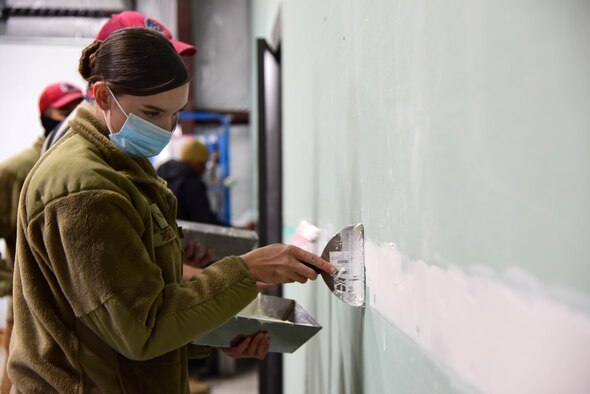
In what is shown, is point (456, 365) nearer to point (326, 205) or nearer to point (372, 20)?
point (372, 20)

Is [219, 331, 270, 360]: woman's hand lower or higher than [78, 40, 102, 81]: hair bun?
lower

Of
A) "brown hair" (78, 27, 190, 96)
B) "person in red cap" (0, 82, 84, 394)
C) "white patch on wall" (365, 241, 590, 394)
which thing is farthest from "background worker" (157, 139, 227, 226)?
"white patch on wall" (365, 241, 590, 394)

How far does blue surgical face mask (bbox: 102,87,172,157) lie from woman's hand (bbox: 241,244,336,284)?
0.25 m

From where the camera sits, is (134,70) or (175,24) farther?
(175,24)

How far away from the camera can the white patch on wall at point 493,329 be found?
1.61 ft

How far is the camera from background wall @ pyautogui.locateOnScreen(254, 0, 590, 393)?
484mm

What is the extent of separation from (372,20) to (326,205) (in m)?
0.57

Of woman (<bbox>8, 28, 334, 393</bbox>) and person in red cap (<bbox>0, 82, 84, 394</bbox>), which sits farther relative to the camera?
person in red cap (<bbox>0, 82, 84, 394</bbox>)

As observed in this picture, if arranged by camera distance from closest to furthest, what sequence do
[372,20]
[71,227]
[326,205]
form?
1. [71,227]
2. [372,20]
3. [326,205]

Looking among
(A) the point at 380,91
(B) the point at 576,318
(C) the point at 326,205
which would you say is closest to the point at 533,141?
(B) the point at 576,318

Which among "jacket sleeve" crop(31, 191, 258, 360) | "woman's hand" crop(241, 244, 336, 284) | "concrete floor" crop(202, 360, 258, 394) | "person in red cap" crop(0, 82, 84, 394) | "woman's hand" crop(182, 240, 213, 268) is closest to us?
"jacket sleeve" crop(31, 191, 258, 360)

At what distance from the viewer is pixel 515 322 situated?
56 cm

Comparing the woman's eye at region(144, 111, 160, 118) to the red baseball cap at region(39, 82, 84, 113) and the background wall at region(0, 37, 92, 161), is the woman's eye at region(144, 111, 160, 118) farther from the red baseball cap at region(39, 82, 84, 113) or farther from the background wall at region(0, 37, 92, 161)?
the background wall at region(0, 37, 92, 161)

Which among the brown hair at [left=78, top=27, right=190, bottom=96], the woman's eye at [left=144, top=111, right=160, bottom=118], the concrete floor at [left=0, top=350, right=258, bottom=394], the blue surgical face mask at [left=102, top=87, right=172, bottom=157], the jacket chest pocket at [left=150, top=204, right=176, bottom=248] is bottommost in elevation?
the concrete floor at [left=0, top=350, right=258, bottom=394]
